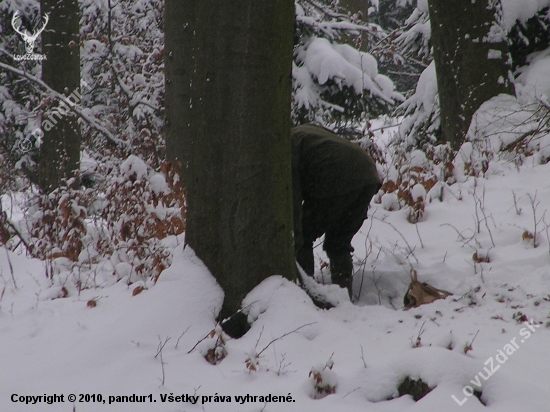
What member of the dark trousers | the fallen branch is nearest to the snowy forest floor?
the dark trousers

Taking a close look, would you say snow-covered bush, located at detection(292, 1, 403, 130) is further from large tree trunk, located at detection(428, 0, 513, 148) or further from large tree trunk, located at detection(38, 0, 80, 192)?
large tree trunk, located at detection(38, 0, 80, 192)

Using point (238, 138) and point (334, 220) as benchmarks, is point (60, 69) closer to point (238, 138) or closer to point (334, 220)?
point (334, 220)

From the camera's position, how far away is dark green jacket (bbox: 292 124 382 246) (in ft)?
13.3

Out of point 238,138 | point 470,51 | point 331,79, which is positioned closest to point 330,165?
point 238,138

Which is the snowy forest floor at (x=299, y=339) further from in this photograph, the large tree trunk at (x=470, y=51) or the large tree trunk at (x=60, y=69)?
the large tree trunk at (x=60, y=69)

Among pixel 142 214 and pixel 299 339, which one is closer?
pixel 299 339

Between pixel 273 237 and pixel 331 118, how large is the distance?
5.20 metres

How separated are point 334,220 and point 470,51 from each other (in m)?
4.29

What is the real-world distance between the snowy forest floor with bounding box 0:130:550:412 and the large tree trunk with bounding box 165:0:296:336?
0.59 feet

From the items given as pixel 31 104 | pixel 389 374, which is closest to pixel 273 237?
pixel 389 374

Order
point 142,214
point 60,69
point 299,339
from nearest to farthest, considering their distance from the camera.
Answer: point 299,339 < point 142,214 < point 60,69

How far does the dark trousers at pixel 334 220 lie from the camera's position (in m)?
4.16

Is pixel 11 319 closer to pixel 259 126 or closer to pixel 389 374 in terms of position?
pixel 259 126

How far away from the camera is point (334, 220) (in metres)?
4.24
